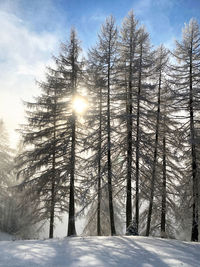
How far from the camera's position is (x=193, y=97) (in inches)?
472

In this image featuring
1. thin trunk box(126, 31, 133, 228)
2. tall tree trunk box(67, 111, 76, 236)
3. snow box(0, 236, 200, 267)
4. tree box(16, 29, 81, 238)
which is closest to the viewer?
snow box(0, 236, 200, 267)

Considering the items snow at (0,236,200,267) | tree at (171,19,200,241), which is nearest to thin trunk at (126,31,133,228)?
tree at (171,19,200,241)

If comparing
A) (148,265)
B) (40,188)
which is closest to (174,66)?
(148,265)

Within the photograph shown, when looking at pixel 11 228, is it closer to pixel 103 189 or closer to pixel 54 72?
pixel 103 189

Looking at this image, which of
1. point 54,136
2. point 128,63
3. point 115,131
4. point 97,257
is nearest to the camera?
point 97,257

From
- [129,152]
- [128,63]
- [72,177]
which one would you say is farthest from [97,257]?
[128,63]

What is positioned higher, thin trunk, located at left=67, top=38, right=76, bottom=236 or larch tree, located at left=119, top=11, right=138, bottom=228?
larch tree, located at left=119, top=11, right=138, bottom=228

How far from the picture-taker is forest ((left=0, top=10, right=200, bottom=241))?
1106 cm

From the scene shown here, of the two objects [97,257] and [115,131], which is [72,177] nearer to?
[115,131]

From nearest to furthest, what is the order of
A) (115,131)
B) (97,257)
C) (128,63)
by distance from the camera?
(97,257) → (115,131) → (128,63)

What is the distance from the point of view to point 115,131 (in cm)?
1125

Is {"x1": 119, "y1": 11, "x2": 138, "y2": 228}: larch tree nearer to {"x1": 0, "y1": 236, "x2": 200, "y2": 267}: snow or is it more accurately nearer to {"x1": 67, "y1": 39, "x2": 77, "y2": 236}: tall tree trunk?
{"x1": 67, "y1": 39, "x2": 77, "y2": 236}: tall tree trunk

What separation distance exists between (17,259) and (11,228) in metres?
23.0

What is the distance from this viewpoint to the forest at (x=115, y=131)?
11062 mm
